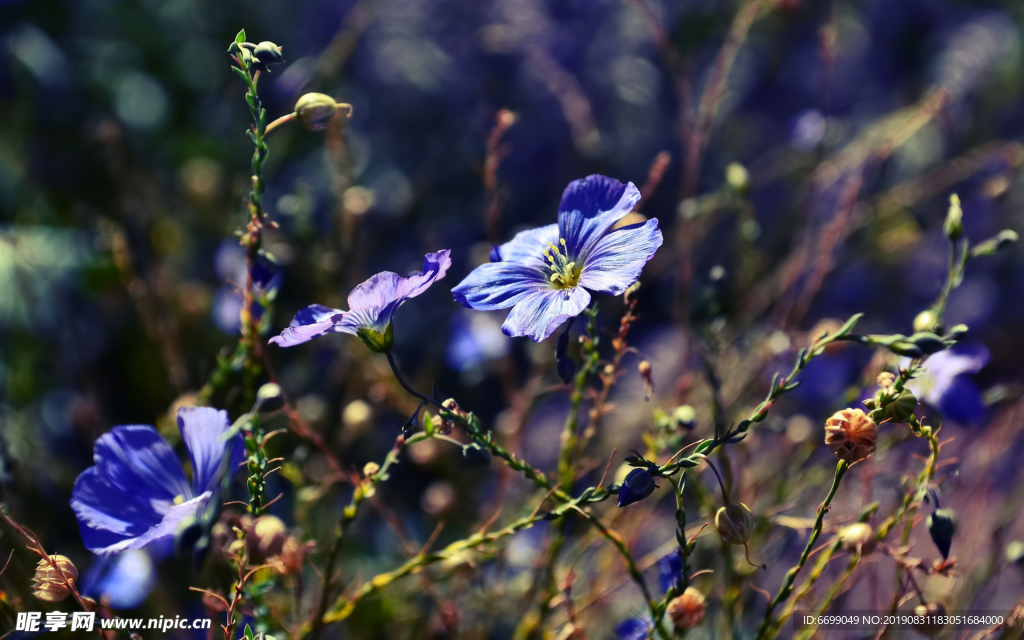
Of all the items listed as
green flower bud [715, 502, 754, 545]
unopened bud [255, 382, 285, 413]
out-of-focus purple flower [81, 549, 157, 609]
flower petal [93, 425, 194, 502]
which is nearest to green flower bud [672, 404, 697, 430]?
green flower bud [715, 502, 754, 545]

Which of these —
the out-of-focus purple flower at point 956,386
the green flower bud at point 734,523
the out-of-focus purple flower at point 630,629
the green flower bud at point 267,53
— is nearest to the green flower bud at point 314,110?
the green flower bud at point 267,53

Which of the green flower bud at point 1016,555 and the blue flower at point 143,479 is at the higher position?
the blue flower at point 143,479

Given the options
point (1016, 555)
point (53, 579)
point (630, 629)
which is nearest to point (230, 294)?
point (53, 579)

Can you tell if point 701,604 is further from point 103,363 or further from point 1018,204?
point 1018,204

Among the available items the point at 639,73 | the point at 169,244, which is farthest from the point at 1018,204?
the point at 169,244

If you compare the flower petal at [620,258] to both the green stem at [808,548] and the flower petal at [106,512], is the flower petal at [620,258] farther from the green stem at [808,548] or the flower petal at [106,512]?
the flower petal at [106,512]

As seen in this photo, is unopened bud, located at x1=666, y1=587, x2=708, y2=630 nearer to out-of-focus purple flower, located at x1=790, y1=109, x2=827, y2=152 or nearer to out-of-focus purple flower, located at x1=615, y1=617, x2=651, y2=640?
out-of-focus purple flower, located at x1=615, y1=617, x2=651, y2=640
